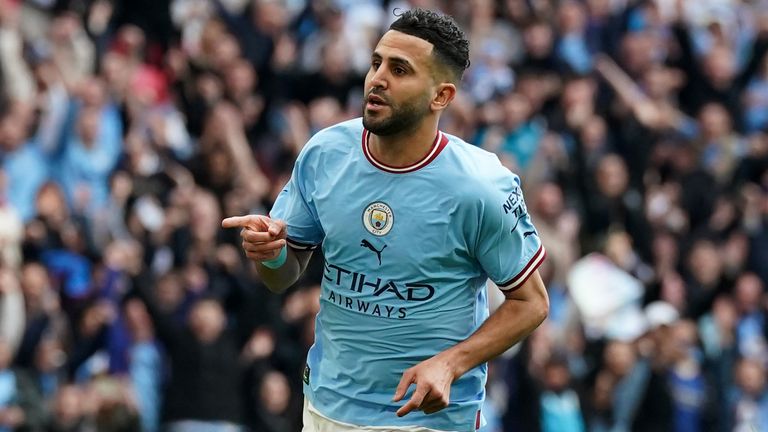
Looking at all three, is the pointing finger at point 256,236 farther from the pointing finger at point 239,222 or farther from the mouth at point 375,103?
the mouth at point 375,103

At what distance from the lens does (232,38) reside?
1579 centimetres

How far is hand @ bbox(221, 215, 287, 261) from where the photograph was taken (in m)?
6.10

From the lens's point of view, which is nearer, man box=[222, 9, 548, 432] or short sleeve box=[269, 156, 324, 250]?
man box=[222, 9, 548, 432]

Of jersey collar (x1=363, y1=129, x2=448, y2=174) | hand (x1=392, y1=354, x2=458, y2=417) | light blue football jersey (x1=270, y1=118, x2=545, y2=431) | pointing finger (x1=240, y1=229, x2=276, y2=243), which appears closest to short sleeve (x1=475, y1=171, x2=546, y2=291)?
light blue football jersey (x1=270, y1=118, x2=545, y2=431)

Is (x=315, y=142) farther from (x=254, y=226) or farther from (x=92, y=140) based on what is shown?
(x=92, y=140)

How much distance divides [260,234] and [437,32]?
1.08m

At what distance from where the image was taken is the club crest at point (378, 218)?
20.8 ft

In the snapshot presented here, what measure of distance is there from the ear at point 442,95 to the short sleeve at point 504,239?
0.39 meters

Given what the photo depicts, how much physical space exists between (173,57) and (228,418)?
4148mm

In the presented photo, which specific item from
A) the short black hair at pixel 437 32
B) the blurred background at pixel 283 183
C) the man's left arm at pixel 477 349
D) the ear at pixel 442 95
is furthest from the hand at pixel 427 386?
the blurred background at pixel 283 183

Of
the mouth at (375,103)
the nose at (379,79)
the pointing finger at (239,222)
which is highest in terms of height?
the nose at (379,79)

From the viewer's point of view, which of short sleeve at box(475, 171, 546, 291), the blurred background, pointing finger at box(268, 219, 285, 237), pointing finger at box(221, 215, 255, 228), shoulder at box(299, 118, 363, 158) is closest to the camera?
pointing finger at box(221, 215, 255, 228)

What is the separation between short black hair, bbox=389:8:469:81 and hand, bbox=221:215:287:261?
924 mm

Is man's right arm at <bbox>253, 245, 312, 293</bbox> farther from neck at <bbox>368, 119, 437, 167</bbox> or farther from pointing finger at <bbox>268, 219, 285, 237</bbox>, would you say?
neck at <bbox>368, 119, 437, 167</bbox>
